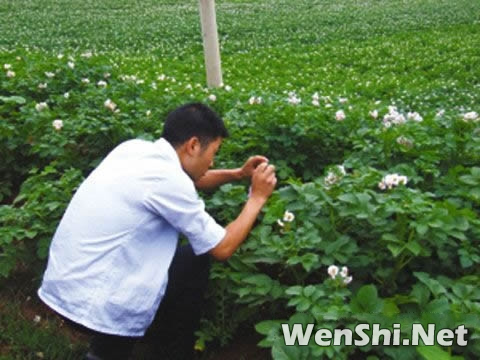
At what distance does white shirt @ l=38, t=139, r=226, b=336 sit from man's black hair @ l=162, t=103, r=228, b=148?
11cm

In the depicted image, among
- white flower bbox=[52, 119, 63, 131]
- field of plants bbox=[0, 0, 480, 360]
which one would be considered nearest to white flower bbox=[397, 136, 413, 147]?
field of plants bbox=[0, 0, 480, 360]

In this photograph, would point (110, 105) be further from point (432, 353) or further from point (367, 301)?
point (432, 353)

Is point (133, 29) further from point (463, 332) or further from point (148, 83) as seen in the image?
point (463, 332)

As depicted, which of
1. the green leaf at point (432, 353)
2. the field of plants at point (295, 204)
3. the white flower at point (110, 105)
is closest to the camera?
the green leaf at point (432, 353)

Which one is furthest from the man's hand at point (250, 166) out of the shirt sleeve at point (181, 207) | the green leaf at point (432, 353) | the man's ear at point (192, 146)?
the green leaf at point (432, 353)

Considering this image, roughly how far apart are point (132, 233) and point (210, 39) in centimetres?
520

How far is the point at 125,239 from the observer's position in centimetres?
241

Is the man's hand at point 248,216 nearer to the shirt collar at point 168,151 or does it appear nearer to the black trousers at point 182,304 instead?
the black trousers at point 182,304

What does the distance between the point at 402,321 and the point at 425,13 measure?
1844 cm

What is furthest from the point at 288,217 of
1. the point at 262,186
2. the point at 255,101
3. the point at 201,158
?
the point at 255,101

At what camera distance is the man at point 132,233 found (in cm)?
239

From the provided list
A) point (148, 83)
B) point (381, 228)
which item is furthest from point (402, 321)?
point (148, 83)

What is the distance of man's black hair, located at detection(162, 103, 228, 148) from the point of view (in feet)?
8.37

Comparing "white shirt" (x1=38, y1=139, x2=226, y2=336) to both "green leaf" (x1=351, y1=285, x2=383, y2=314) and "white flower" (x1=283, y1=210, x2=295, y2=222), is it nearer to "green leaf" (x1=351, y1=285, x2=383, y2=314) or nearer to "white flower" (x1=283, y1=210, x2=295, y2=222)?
"white flower" (x1=283, y1=210, x2=295, y2=222)
